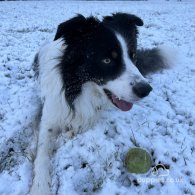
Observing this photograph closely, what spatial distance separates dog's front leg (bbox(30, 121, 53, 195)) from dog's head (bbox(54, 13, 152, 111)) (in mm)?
619

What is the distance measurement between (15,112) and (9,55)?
133 inches

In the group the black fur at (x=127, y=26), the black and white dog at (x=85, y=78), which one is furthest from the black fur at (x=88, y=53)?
the black fur at (x=127, y=26)

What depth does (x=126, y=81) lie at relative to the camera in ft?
11.1

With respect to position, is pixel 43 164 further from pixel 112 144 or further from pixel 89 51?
pixel 89 51

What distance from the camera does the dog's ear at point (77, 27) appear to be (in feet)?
11.3

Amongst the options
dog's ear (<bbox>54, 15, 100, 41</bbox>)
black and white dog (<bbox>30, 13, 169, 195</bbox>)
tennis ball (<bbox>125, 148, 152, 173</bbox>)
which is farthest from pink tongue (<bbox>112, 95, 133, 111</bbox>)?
dog's ear (<bbox>54, 15, 100, 41</bbox>)

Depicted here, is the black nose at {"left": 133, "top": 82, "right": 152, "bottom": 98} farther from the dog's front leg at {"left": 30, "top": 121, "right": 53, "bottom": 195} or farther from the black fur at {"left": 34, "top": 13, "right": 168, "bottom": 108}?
the dog's front leg at {"left": 30, "top": 121, "right": 53, "bottom": 195}

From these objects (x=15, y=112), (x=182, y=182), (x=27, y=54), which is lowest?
(x=27, y=54)

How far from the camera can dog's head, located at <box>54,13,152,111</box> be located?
11.2 feet

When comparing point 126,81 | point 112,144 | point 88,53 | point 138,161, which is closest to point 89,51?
point 88,53

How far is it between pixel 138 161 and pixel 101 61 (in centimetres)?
126

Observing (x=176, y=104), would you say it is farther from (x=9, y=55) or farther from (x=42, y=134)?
(x=9, y=55)

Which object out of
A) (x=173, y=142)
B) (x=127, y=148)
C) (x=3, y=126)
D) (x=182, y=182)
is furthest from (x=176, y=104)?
(x=3, y=126)

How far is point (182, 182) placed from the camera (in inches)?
131
